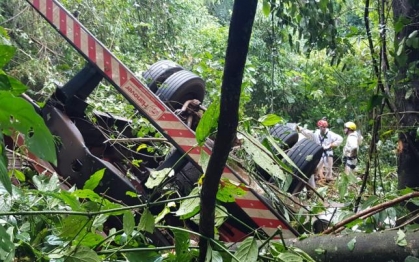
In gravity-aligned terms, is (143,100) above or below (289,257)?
above

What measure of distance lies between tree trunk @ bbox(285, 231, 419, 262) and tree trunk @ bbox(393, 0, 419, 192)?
105 centimetres

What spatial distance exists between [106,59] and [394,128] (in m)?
1.65

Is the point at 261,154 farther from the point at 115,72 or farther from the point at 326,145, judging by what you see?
the point at 326,145

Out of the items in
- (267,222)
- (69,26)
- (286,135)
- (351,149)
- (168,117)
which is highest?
(69,26)

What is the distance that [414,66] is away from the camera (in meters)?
2.25

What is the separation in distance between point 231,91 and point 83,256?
664mm

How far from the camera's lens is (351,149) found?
19.7 feet

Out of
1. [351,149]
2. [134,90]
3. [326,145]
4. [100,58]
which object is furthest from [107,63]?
[326,145]

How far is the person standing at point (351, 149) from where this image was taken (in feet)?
17.3

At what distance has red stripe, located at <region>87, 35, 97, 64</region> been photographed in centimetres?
300

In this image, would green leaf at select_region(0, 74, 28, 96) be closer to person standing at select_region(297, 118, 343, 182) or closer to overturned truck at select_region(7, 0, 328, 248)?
overturned truck at select_region(7, 0, 328, 248)

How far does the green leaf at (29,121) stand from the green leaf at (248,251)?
0.60 m

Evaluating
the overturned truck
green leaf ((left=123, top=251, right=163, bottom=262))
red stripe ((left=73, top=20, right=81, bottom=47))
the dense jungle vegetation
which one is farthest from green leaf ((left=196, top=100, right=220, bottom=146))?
red stripe ((left=73, top=20, right=81, bottom=47))

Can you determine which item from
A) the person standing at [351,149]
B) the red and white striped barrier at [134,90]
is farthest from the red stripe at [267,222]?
the person standing at [351,149]
